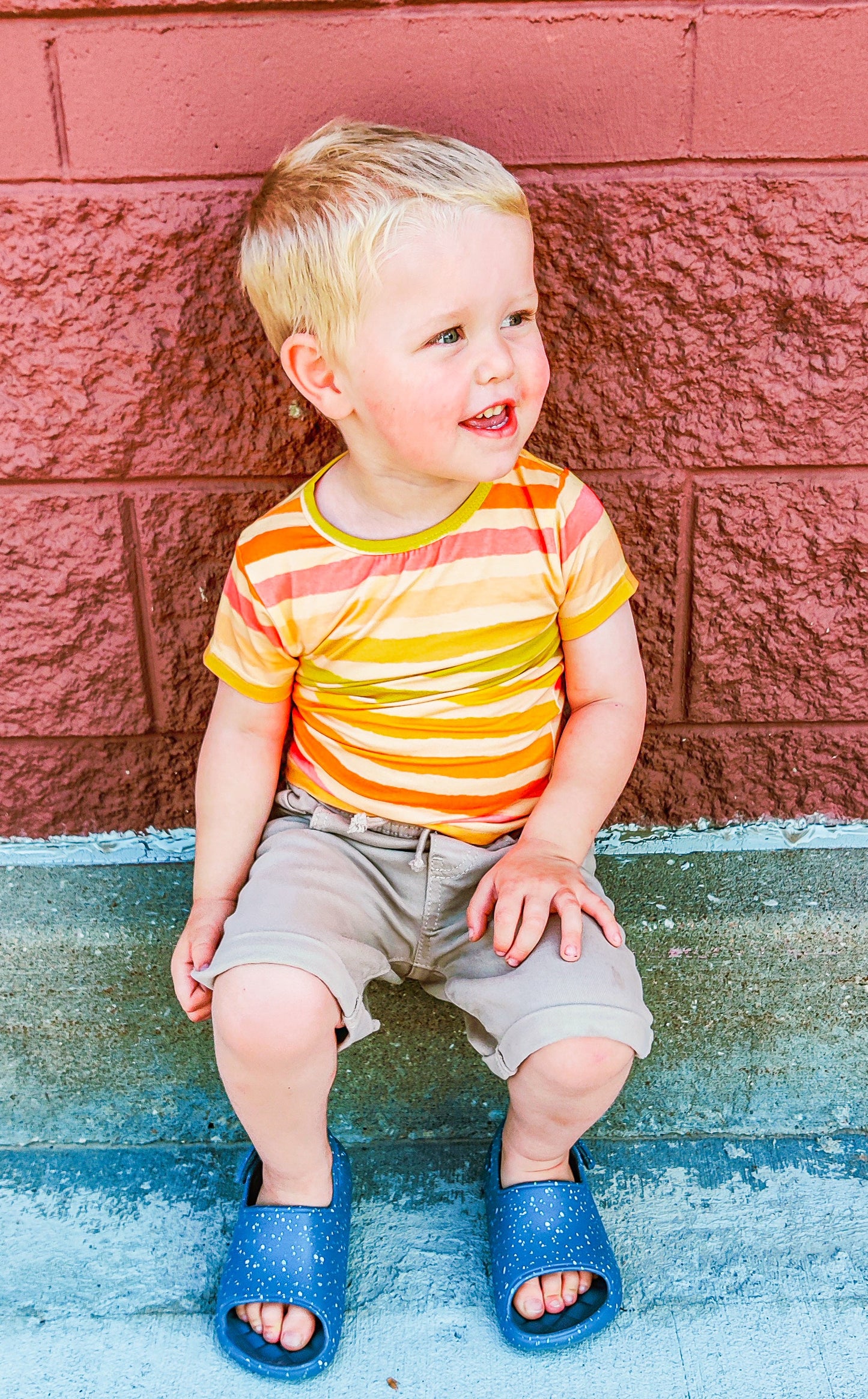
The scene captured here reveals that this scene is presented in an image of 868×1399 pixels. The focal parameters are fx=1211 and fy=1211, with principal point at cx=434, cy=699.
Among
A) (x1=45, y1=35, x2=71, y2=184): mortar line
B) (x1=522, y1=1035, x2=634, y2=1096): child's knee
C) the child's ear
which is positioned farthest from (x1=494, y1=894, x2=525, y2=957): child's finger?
(x1=45, y1=35, x2=71, y2=184): mortar line

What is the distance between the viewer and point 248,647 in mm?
1610

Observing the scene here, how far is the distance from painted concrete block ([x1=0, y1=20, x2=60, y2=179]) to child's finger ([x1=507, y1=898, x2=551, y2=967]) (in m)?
1.13

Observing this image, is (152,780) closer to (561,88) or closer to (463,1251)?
(463,1251)

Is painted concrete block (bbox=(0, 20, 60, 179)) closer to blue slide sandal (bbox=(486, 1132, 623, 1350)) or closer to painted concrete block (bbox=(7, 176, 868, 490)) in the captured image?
painted concrete block (bbox=(7, 176, 868, 490))

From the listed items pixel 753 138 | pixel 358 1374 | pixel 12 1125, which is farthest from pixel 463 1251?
pixel 753 138

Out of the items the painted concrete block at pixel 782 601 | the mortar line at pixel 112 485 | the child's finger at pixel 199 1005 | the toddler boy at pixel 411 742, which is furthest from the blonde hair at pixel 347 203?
the child's finger at pixel 199 1005

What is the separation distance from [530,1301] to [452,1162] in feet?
0.96

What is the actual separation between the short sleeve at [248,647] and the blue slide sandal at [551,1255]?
726mm

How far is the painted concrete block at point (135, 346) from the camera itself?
63.4 inches

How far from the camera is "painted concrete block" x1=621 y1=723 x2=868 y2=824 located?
75.4 inches

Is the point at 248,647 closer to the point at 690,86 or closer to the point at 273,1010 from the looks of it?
the point at 273,1010

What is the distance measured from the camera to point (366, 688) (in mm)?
1608

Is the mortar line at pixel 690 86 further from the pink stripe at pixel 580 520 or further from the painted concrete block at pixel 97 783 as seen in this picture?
the painted concrete block at pixel 97 783

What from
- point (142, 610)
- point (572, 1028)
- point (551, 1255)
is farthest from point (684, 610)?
point (551, 1255)
